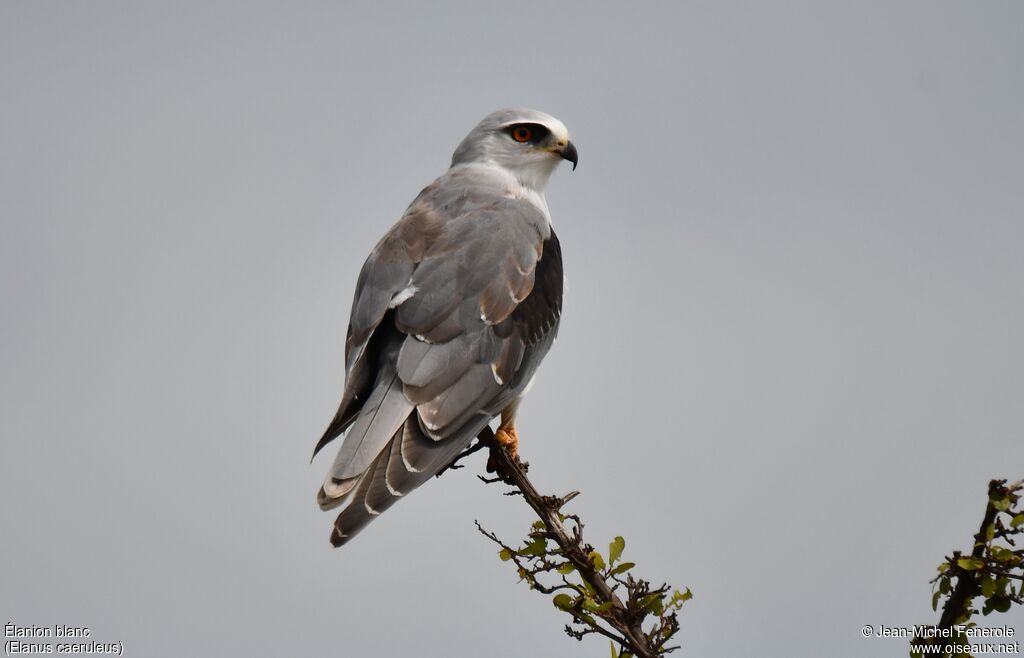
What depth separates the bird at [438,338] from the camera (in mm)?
5754

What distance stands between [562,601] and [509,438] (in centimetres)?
190

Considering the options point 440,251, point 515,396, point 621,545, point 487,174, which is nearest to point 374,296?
point 440,251

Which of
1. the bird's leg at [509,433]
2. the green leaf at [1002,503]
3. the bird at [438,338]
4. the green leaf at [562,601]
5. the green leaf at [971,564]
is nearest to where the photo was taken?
the green leaf at [1002,503]

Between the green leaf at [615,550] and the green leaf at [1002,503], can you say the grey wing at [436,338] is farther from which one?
the green leaf at [1002,503]

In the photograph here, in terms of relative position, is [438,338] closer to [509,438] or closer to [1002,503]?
[509,438]

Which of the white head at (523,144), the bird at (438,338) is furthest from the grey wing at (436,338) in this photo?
the white head at (523,144)

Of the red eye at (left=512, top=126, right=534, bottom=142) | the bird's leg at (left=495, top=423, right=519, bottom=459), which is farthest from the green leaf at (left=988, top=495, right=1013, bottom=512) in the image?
the red eye at (left=512, top=126, right=534, bottom=142)

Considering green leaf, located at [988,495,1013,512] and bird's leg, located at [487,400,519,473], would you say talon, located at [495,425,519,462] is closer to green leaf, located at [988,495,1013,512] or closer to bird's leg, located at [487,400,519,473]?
bird's leg, located at [487,400,519,473]

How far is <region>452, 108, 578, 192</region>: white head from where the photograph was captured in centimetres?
797

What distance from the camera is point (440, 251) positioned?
21.8ft

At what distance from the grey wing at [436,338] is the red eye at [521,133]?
3.18 feet

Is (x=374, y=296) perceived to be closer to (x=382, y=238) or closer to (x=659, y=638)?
(x=382, y=238)

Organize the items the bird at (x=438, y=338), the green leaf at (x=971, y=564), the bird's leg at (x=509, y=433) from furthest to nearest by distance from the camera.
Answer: the bird's leg at (x=509, y=433) < the bird at (x=438, y=338) < the green leaf at (x=971, y=564)

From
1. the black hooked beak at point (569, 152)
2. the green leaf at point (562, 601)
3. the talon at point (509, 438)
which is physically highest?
the black hooked beak at point (569, 152)
